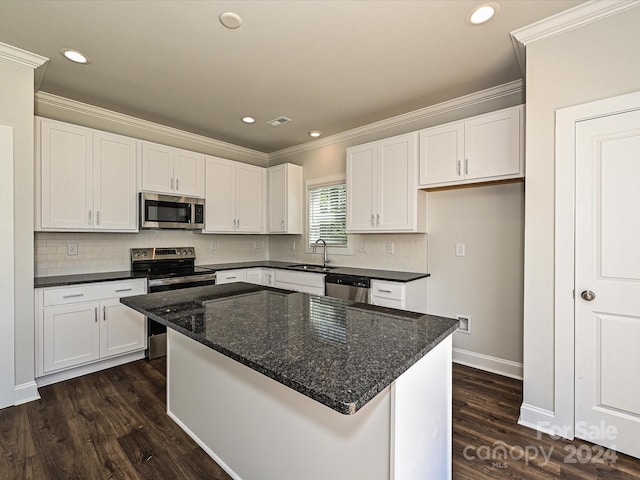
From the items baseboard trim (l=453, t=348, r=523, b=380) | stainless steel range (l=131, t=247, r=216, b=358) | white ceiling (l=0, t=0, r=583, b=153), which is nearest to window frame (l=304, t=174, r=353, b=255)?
white ceiling (l=0, t=0, r=583, b=153)

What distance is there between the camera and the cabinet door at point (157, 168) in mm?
3539

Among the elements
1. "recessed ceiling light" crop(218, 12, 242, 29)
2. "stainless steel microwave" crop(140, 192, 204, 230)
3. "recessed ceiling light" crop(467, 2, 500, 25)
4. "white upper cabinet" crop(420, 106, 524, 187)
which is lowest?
"stainless steel microwave" crop(140, 192, 204, 230)

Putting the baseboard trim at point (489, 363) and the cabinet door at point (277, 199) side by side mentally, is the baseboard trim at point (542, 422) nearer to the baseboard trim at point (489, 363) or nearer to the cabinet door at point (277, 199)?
the baseboard trim at point (489, 363)

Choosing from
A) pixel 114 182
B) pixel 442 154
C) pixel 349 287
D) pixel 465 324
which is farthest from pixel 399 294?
pixel 114 182

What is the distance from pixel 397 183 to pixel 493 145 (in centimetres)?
94

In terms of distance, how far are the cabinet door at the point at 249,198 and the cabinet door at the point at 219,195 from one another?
10 cm

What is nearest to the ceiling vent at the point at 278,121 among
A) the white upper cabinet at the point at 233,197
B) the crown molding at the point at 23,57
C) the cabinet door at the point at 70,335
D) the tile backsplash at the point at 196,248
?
Result: the white upper cabinet at the point at 233,197

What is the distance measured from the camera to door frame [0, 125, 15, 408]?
236cm

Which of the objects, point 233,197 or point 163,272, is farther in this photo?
point 233,197

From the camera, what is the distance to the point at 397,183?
332 cm

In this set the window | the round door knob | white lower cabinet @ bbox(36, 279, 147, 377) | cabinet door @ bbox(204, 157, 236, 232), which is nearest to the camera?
the round door knob

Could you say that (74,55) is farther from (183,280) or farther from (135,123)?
(183,280)

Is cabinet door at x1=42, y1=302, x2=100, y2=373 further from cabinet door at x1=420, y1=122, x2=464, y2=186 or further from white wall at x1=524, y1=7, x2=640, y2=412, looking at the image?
white wall at x1=524, y1=7, x2=640, y2=412

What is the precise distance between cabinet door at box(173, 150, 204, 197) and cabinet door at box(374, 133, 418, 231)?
87.7 inches
